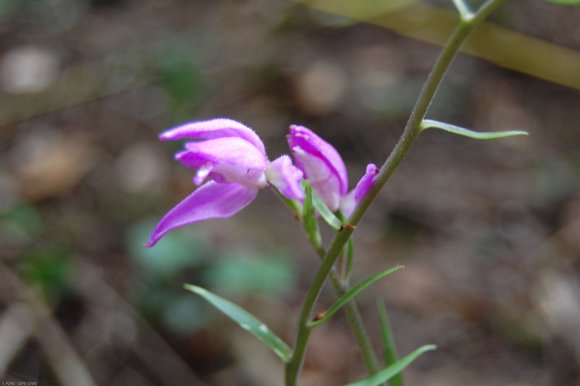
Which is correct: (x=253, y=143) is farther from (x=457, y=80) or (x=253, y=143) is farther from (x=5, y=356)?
(x=457, y=80)

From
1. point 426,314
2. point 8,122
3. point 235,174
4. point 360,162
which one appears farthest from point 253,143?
point 8,122

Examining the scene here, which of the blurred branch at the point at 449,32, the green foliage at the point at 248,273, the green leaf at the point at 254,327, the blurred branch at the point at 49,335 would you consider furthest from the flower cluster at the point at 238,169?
the blurred branch at the point at 449,32

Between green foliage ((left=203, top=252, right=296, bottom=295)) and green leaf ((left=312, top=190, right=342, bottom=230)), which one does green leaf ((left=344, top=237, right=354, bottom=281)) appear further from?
green foliage ((left=203, top=252, right=296, bottom=295))

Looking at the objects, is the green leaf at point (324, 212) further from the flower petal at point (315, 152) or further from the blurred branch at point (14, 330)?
the blurred branch at point (14, 330)

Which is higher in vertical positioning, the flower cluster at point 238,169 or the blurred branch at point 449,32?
the flower cluster at point 238,169

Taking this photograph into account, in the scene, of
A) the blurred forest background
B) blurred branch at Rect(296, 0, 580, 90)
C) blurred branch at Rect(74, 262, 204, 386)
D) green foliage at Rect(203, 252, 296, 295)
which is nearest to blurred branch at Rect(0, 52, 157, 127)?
the blurred forest background

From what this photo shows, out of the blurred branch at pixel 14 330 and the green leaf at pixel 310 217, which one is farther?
the blurred branch at pixel 14 330

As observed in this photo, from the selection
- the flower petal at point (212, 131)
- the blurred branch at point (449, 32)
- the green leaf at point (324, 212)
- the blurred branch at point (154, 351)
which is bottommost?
the blurred branch at point (154, 351)

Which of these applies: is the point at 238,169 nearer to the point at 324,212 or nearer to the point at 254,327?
the point at 324,212

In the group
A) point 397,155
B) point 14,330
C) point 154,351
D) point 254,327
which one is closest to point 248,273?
point 154,351
